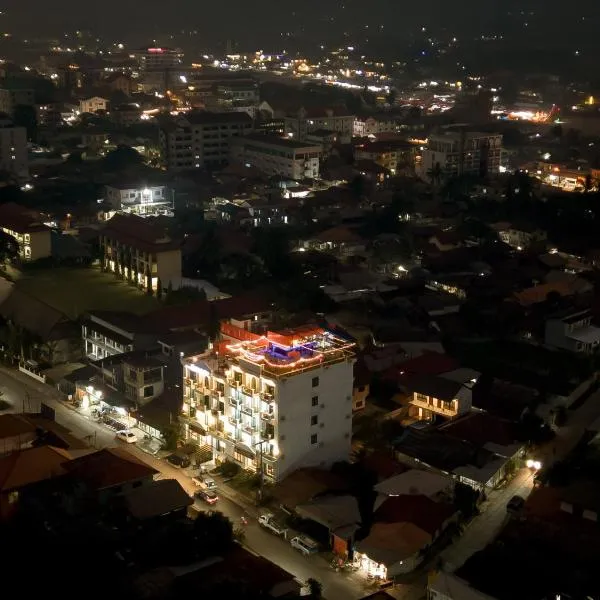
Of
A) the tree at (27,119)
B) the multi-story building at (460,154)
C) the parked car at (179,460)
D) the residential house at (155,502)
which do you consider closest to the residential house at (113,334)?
the parked car at (179,460)

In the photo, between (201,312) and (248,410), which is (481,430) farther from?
(201,312)

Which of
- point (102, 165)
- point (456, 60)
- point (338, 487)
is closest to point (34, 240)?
point (102, 165)

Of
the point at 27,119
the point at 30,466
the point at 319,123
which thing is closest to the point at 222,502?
the point at 30,466

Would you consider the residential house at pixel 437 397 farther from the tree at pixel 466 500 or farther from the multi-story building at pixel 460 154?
the multi-story building at pixel 460 154

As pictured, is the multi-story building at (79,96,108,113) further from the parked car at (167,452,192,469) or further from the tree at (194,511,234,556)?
the tree at (194,511,234,556)

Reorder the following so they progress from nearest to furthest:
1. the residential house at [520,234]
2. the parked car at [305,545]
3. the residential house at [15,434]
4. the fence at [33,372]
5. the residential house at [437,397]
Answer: the parked car at [305,545] < the residential house at [15,434] < the residential house at [437,397] < the fence at [33,372] < the residential house at [520,234]

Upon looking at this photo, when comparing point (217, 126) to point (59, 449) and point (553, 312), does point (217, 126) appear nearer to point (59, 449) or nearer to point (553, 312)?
point (553, 312)

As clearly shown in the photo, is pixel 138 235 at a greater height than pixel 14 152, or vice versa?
pixel 138 235
